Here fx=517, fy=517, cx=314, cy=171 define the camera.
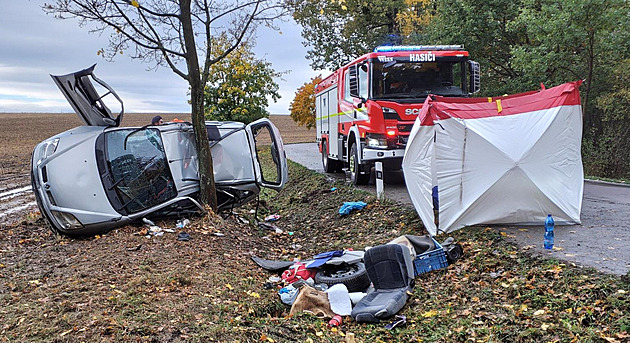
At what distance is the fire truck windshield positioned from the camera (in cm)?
1225

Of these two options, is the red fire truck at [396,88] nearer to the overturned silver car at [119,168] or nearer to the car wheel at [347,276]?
the overturned silver car at [119,168]

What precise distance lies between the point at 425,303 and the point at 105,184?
18.9 feet

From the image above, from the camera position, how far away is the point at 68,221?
28.0 feet

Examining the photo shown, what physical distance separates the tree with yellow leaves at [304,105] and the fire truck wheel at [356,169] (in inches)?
1046

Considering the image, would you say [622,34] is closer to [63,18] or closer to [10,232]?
[63,18]

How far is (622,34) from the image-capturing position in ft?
52.2

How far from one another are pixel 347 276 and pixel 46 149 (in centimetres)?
590

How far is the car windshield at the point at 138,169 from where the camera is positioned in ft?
29.2

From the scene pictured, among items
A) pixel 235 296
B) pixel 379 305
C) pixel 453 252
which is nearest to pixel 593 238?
pixel 453 252

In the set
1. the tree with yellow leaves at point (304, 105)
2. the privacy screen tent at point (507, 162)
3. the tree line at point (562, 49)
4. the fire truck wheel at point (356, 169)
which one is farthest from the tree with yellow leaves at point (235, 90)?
the privacy screen tent at point (507, 162)

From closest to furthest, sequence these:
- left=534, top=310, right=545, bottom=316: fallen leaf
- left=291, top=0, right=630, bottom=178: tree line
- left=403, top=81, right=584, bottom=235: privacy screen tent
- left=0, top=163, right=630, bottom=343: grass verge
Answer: left=0, top=163, right=630, bottom=343: grass verge → left=534, top=310, right=545, bottom=316: fallen leaf → left=403, top=81, right=584, bottom=235: privacy screen tent → left=291, top=0, right=630, bottom=178: tree line

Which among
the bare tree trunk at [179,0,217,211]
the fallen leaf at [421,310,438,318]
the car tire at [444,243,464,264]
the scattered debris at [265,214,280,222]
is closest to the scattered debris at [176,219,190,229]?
the bare tree trunk at [179,0,217,211]

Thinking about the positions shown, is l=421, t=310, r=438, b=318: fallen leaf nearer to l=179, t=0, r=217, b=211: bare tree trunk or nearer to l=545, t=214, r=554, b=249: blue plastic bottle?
l=545, t=214, r=554, b=249: blue plastic bottle

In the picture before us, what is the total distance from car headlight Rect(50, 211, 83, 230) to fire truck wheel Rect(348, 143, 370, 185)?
276 inches
